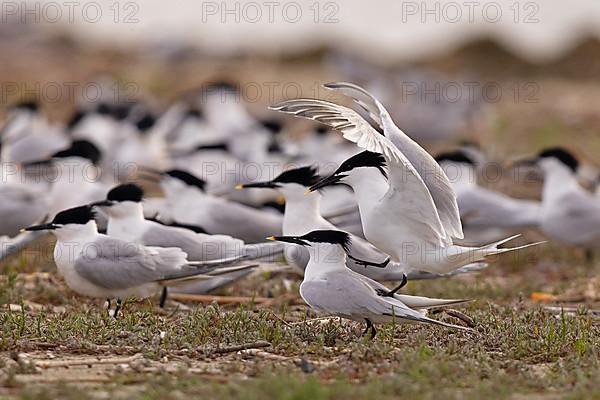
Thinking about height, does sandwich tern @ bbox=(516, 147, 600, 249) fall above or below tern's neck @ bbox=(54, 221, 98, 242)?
above

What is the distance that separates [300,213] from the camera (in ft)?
23.3

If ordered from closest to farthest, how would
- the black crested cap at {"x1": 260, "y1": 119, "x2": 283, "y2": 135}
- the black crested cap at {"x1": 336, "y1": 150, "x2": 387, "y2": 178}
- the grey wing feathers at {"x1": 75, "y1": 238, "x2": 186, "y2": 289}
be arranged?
1. the black crested cap at {"x1": 336, "y1": 150, "x2": 387, "y2": 178}
2. the grey wing feathers at {"x1": 75, "y1": 238, "x2": 186, "y2": 289}
3. the black crested cap at {"x1": 260, "y1": 119, "x2": 283, "y2": 135}

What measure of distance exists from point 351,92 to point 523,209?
3.73 metres

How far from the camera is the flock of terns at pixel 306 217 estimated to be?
217 inches

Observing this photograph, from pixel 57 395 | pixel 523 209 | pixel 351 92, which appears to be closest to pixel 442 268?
pixel 351 92

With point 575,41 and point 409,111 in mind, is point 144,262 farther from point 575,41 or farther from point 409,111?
point 575,41

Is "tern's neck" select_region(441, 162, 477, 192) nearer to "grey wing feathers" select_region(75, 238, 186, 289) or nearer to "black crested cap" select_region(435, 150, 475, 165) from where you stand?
"black crested cap" select_region(435, 150, 475, 165)

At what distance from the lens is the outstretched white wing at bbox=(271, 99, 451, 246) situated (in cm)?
514

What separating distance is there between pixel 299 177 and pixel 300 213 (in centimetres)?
28

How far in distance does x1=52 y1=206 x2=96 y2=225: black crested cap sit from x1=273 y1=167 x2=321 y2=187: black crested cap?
4.30 feet

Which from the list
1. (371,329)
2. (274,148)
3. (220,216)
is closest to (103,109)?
(274,148)

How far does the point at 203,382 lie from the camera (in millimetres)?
4328

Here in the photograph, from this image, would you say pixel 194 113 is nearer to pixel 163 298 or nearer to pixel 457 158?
pixel 457 158

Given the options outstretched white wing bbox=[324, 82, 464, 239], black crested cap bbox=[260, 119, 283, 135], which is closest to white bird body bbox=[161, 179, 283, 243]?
outstretched white wing bbox=[324, 82, 464, 239]
